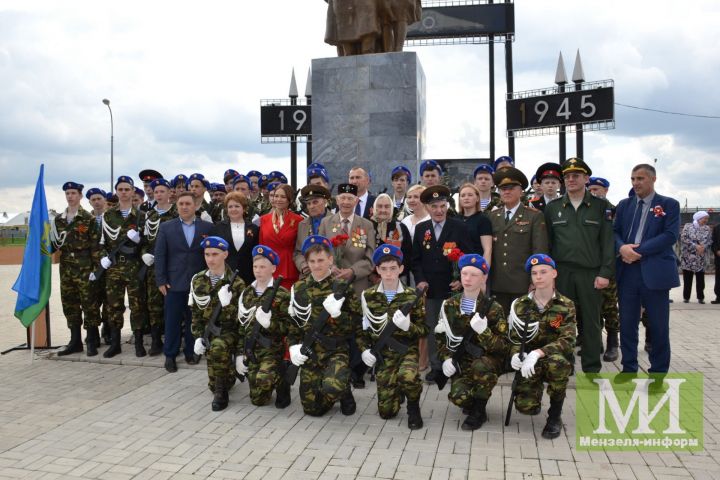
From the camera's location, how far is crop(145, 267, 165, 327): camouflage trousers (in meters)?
6.76

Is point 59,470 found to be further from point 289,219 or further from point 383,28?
point 383,28

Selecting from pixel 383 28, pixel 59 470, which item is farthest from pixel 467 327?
pixel 383 28

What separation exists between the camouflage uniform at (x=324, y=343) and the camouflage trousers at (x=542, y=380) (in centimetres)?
134

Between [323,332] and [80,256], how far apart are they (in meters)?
3.69

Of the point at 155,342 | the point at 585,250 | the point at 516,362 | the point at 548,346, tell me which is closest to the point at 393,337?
the point at 516,362

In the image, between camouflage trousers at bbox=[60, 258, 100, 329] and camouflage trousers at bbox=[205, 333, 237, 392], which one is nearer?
camouflage trousers at bbox=[205, 333, 237, 392]

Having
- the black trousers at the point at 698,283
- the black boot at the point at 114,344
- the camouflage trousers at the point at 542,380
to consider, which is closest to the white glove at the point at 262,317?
the camouflage trousers at the point at 542,380

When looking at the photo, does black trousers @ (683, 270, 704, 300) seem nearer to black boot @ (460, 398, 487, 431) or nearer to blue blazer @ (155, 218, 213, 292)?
black boot @ (460, 398, 487, 431)

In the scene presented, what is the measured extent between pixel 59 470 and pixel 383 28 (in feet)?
24.7

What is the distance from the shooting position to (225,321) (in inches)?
207

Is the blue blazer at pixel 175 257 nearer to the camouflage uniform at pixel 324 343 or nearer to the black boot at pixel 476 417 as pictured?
the camouflage uniform at pixel 324 343

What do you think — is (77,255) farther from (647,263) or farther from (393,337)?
(647,263)

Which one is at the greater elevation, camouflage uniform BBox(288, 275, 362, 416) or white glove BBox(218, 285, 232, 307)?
white glove BBox(218, 285, 232, 307)

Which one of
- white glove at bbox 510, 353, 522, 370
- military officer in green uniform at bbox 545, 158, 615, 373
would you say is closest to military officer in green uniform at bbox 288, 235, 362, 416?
white glove at bbox 510, 353, 522, 370
